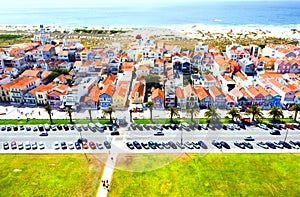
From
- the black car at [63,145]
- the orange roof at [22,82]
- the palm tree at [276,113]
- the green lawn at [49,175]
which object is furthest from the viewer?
the orange roof at [22,82]

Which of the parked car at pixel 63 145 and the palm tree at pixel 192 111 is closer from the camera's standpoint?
the palm tree at pixel 192 111

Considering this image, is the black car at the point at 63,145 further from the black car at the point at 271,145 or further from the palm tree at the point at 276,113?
the palm tree at the point at 276,113

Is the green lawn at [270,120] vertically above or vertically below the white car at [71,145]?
above

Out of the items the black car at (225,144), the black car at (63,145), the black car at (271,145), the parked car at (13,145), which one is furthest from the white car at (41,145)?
the black car at (271,145)

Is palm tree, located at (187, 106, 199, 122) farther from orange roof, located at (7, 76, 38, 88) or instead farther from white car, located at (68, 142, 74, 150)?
orange roof, located at (7, 76, 38, 88)

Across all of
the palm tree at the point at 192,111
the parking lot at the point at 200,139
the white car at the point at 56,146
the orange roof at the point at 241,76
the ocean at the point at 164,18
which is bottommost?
the white car at the point at 56,146

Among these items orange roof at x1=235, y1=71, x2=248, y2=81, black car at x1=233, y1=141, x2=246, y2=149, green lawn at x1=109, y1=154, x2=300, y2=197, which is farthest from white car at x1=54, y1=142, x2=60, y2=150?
orange roof at x1=235, y1=71, x2=248, y2=81

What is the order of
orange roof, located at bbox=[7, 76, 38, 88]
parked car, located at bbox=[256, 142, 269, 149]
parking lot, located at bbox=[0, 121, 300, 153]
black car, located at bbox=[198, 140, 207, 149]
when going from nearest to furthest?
black car, located at bbox=[198, 140, 207, 149]
parking lot, located at bbox=[0, 121, 300, 153]
parked car, located at bbox=[256, 142, 269, 149]
orange roof, located at bbox=[7, 76, 38, 88]

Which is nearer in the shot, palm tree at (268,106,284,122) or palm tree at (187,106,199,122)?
palm tree at (187,106,199,122)
